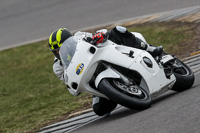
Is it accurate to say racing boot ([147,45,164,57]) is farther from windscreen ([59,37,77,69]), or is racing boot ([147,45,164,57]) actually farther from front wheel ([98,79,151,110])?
windscreen ([59,37,77,69])

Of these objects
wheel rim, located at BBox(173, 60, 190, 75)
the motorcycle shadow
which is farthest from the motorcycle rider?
wheel rim, located at BBox(173, 60, 190, 75)

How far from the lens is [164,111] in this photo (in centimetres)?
546

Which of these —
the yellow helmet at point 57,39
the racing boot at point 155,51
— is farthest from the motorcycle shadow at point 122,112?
the yellow helmet at point 57,39

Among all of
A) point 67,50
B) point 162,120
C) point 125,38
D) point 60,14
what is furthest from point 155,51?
point 60,14

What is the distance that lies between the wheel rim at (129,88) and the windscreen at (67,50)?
778mm

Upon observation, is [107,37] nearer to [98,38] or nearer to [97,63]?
[98,38]

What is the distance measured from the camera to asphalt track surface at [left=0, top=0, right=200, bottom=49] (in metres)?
13.1

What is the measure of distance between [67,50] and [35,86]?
4.85m

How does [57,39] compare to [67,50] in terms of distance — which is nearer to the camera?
[67,50]

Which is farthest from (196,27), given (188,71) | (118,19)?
(188,71)

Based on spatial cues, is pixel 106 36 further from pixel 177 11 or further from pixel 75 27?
pixel 75 27

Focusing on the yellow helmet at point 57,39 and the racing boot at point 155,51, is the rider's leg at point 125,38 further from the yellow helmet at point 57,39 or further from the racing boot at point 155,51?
the yellow helmet at point 57,39

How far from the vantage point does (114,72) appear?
19.4 feet

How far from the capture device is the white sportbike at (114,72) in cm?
584
